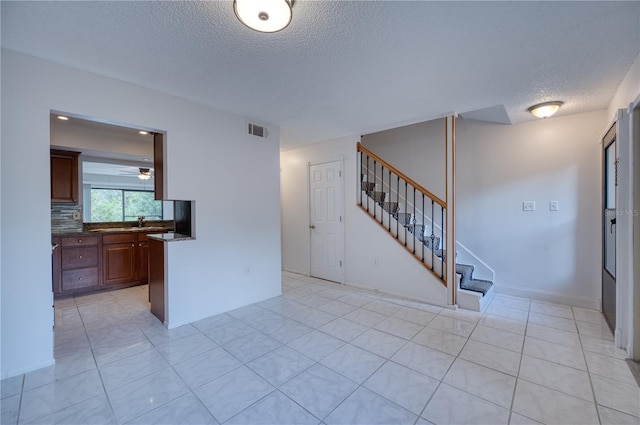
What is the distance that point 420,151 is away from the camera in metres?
4.69

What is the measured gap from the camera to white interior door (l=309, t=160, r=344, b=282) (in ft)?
15.0

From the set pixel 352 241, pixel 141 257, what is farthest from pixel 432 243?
pixel 141 257

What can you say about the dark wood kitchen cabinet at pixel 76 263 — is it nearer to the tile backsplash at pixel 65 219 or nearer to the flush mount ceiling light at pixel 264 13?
the tile backsplash at pixel 65 219

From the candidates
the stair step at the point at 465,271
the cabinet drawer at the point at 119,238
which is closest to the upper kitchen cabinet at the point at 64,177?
the cabinet drawer at the point at 119,238

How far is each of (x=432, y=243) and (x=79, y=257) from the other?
5.08 meters

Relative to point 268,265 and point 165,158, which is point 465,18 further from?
point 268,265

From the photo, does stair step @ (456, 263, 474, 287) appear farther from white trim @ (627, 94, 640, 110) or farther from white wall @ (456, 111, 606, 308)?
white trim @ (627, 94, 640, 110)

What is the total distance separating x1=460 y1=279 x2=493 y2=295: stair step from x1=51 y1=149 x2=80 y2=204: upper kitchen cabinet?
231 inches

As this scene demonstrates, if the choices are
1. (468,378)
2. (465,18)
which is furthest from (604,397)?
(465,18)

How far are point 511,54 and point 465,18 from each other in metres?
0.68

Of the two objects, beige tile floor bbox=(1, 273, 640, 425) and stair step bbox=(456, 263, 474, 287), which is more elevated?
stair step bbox=(456, 263, 474, 287)

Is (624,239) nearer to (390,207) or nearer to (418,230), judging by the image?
(418,230)

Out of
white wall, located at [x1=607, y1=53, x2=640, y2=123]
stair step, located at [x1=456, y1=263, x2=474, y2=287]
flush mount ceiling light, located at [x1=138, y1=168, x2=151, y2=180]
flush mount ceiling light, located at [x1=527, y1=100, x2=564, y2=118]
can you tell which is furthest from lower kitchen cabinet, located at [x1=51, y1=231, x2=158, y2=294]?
white wall, located at [x1=607, y1=53, x2=640, y2=123]

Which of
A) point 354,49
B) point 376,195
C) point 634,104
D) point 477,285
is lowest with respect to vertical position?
point 477,285
